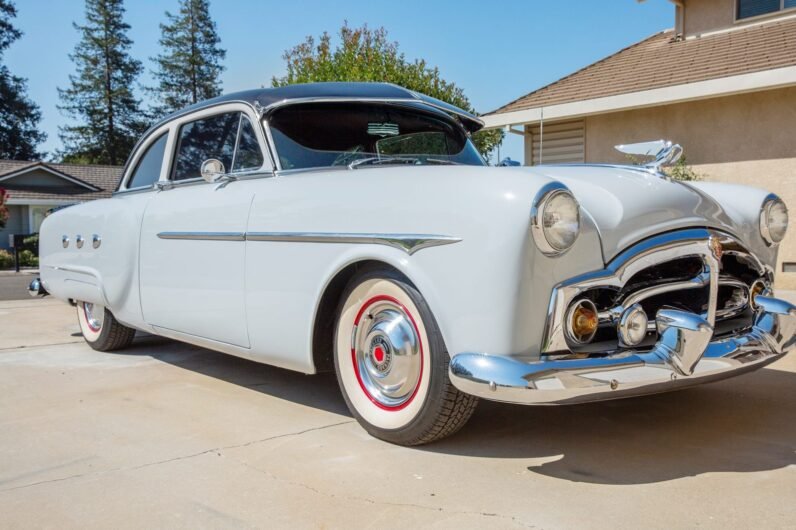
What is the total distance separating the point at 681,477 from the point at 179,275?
8.83 feet

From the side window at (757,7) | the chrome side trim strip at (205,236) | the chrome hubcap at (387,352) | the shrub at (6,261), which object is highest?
the side window at (757,7)

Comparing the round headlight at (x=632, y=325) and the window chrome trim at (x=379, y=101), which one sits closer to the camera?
the round headlight at (x=632, y=325)

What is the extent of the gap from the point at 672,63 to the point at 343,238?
9.26 metres

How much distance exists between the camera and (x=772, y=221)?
Answer: 11.5 feet

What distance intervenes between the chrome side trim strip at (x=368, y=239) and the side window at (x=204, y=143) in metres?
0.78

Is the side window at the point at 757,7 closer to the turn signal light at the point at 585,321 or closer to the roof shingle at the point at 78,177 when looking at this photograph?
the turn signal light at the point at 585,321

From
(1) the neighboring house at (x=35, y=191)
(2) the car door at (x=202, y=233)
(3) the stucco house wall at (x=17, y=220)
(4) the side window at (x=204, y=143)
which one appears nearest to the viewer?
(2) the car door at (x=202, y=233)

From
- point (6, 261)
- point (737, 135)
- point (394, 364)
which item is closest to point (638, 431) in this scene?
point (394, 364)

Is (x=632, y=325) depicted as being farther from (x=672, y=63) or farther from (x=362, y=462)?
(x=672, y=63)

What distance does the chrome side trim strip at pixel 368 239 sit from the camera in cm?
277

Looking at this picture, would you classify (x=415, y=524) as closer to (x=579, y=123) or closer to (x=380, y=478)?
(x=380, y=478)

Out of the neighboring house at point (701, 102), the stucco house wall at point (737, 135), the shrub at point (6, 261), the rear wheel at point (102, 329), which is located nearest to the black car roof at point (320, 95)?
the rear wheel at point (102, 329)

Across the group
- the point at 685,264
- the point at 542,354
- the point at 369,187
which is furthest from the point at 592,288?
the point at 369,187

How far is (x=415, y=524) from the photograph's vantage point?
7.52ft
